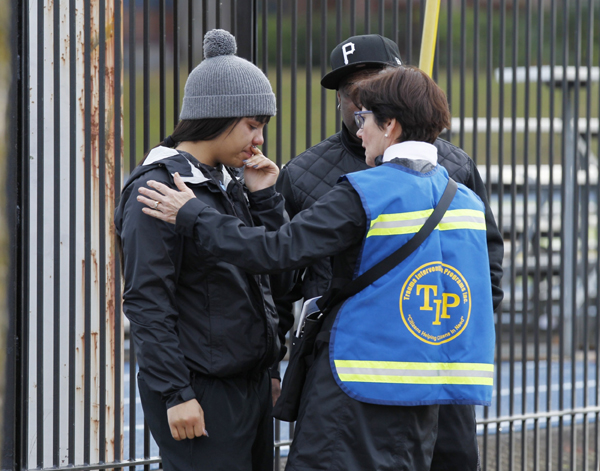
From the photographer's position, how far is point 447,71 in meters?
3.86

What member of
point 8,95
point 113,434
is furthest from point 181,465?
point 8,95

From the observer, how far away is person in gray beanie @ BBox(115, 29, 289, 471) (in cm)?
210

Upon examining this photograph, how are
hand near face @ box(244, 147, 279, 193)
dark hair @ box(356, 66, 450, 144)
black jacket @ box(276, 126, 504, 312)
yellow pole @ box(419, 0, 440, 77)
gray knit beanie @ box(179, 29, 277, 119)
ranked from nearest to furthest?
dark hair @ box(356, 66, 450, 144) < gray knit beanie @ box(179, 29, 277, 119) < hand near face @ box(244, 147, 279, 193) < black jacket @ box(276, 126, 504, 312) < yellow pole @ box(419, 0, 440, 77)

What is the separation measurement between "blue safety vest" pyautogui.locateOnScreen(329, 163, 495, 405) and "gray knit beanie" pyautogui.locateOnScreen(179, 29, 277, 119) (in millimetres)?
456

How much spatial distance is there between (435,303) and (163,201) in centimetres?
79

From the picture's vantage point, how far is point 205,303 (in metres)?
2.21

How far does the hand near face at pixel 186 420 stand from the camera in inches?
82.1

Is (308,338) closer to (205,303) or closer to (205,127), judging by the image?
(205,303)

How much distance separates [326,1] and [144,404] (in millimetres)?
2157

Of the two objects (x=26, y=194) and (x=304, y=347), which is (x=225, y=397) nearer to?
(x=304, y=347)

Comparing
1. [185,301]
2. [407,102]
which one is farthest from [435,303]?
[185,301]

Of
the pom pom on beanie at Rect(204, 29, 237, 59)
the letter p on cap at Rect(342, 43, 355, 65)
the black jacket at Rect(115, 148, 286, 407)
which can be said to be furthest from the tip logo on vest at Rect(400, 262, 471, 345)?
the letter p on cap at Rect(342, 43, 355, 65)

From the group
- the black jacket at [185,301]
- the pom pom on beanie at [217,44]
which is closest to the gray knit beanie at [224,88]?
the pom pom on beanie at [217,44]

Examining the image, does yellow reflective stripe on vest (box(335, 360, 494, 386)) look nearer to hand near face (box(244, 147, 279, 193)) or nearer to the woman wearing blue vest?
the woman wearing blue vest
